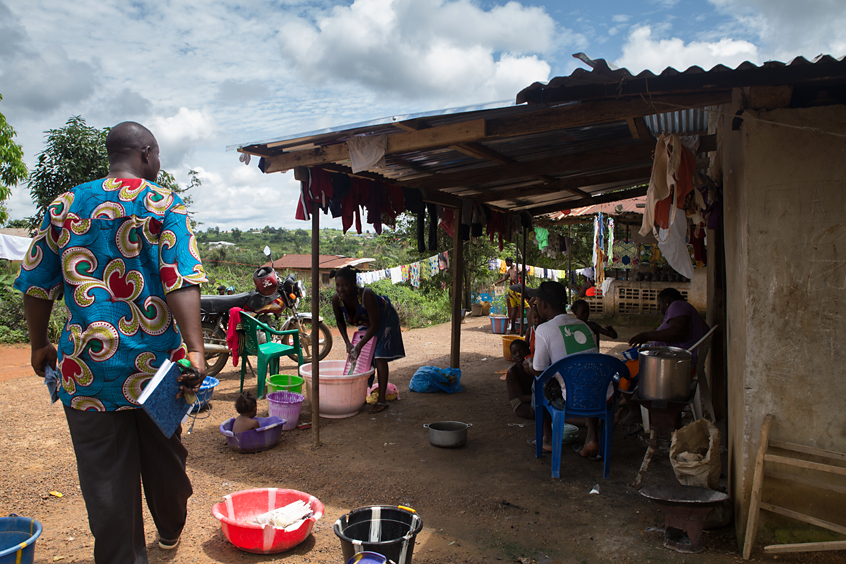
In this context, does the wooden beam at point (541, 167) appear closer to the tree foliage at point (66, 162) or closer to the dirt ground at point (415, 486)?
the dirt ground at point (415, 486)

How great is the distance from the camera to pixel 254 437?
4.71 metres

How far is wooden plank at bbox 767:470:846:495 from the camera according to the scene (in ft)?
8.84

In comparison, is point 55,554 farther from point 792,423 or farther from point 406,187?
point 406,187

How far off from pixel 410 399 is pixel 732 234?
13.8 feet

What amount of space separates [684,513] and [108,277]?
315cm

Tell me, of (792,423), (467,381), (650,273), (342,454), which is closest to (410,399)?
(467,381)

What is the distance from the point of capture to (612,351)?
9.77 metres

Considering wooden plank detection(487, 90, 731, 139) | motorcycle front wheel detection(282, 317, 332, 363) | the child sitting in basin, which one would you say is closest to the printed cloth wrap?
wooden plank detection(487, 90, 731, 139)

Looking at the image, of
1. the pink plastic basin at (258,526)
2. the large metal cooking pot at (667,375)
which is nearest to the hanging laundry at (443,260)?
the large metal cooking pot at (667,375)

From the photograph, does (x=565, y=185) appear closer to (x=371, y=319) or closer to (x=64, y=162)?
(x=371, y=319)

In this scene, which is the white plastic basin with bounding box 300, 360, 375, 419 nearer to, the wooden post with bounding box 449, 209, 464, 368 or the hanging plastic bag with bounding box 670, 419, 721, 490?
the wooden post with bounding box 449, 209, 464, 368

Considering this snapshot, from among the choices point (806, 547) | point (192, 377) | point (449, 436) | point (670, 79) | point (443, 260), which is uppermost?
point (670, 79)

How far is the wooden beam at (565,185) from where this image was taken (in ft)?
21.6

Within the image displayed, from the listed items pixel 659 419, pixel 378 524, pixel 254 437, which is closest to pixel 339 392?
pixel 254 437
